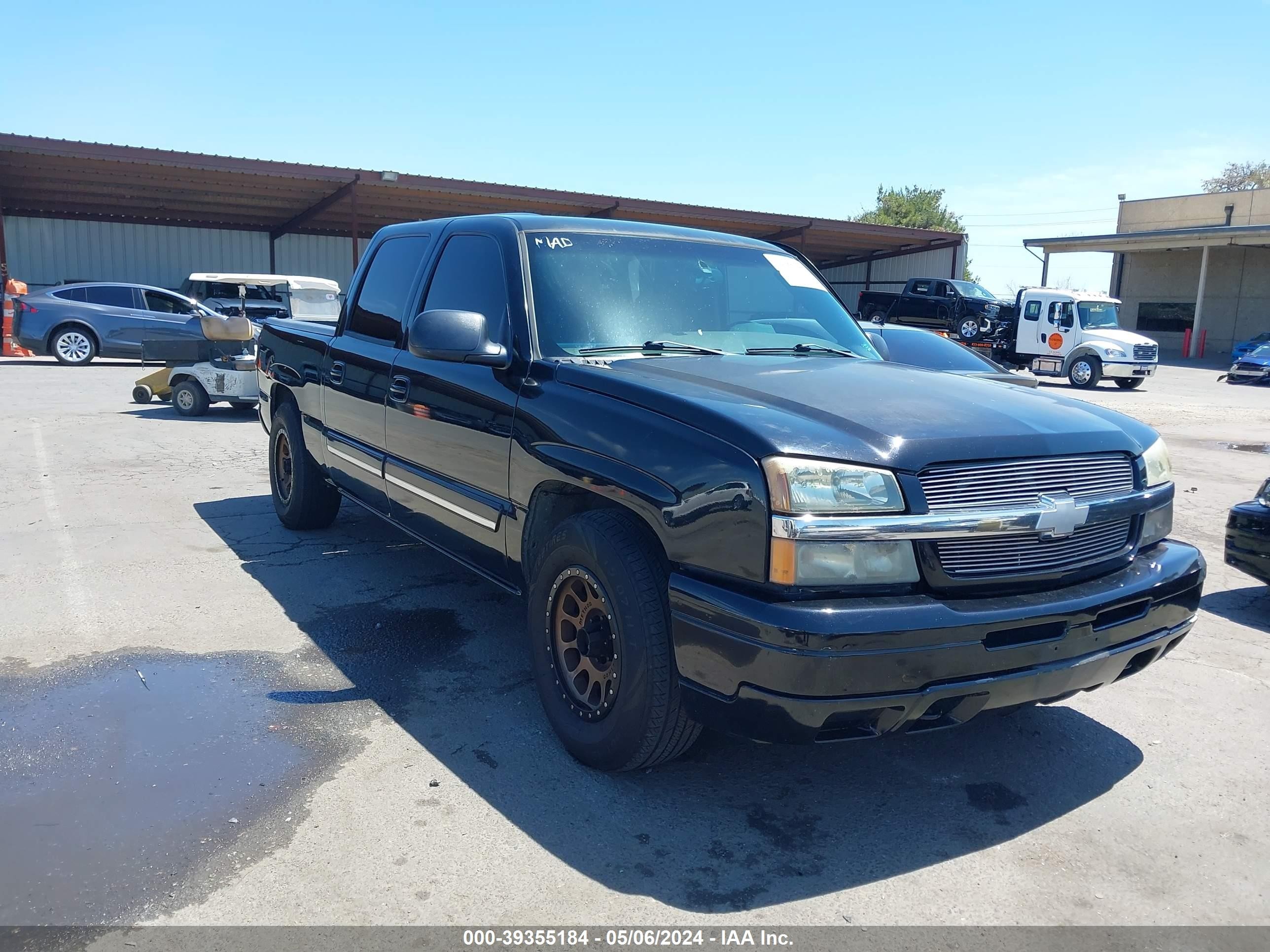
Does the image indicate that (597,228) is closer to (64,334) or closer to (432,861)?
(432,861)

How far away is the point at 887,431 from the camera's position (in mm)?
2842

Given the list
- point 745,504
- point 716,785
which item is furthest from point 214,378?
point 745,504

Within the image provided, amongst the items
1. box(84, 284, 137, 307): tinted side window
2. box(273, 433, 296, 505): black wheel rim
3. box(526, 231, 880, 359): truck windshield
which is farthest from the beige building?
box(273, 433, 296, 505): black wheel rim

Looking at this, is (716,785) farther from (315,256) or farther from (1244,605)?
(315,256)

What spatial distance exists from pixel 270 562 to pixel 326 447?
0.82 meters

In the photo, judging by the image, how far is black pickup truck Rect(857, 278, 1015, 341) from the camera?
2647cm

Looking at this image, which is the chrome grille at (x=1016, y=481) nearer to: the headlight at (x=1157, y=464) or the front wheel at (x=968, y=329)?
the headlight at (x=1157, y=464)

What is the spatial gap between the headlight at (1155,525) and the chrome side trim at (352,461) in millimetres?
3356

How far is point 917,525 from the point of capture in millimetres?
2678

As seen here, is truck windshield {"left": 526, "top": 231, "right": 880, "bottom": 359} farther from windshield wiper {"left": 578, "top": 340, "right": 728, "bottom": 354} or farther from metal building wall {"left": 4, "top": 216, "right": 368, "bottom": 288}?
metal building wall {"left": 4, "top": 216, "right": 368, "bottom": 288}

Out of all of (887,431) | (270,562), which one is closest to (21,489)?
(270,562)

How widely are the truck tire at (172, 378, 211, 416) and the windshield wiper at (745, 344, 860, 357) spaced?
391 inches

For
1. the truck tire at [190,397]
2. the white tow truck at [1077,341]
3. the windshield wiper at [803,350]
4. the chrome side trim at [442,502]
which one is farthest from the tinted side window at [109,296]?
the white tow truck at [1077,341]

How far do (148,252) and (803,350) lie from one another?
3035cm
